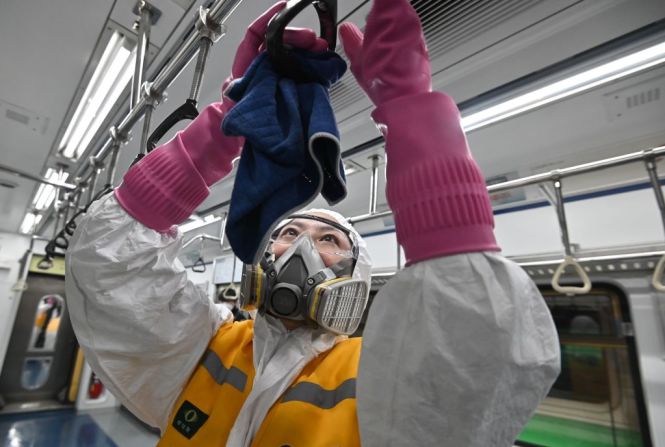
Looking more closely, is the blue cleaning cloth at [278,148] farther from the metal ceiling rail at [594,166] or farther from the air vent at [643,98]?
the air vent at [643,98]

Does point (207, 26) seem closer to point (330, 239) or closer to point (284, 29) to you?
point (284, 29)

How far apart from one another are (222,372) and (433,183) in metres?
1.10

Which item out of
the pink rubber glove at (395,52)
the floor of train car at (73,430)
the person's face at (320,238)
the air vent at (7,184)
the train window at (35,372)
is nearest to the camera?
the pink rubber glove at (395,52)

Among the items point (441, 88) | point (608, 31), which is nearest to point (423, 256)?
point (441, 88)

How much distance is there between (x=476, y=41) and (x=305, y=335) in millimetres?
1663

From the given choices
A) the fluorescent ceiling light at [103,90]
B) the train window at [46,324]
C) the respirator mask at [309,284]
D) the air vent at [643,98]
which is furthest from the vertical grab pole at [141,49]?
the train window at [46,324]

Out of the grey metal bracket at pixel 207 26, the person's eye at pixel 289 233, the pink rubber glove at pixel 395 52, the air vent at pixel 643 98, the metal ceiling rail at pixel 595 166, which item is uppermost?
the air vent at pixel 643 98

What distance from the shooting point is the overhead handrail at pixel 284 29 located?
64 centimetres

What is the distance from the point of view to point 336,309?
118 centimetres

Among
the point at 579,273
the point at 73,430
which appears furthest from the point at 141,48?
the point at 73,430

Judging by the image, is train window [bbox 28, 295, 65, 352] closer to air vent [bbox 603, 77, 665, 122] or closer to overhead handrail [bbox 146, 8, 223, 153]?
overhead handrail [bbox 146, 8, 223, 153]

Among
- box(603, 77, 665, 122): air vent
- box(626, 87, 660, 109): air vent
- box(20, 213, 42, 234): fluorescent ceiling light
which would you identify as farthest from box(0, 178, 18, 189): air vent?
box(626, 87, 660, 109): air vent

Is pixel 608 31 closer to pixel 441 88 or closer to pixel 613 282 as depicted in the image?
pixel 441 88

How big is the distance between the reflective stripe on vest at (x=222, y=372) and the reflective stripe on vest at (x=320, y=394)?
0.20m
